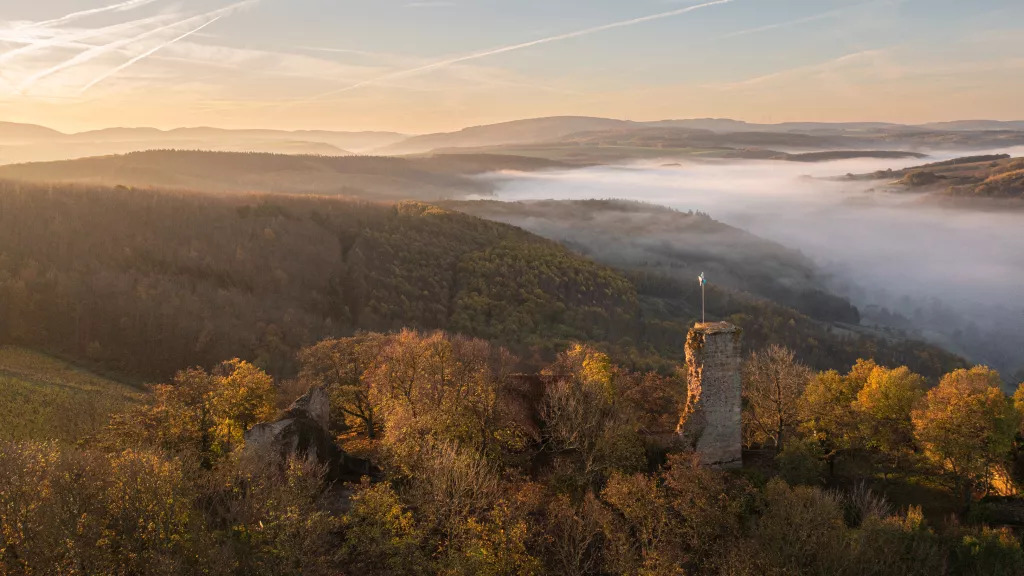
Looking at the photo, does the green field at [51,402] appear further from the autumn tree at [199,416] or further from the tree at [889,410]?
the tree at [889,410]

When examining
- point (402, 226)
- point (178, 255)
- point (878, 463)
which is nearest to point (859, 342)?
point (402, 226)

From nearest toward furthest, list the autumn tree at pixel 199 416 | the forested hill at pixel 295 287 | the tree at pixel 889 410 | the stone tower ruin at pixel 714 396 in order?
the stone tower ruin at pixel 714 396
the autumn tree at pixel 199 416
the tree at pixel 889 410
the forested hill at pixel 295 287

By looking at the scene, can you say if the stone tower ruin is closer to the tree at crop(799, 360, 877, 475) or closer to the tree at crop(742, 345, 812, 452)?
the tree at crop(742, 345, 812, 452)

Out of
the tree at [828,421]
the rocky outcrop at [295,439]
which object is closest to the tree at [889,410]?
the tree at [828,421]

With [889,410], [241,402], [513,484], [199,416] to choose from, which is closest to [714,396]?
[513,484]

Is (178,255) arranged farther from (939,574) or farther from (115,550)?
(939,574)
